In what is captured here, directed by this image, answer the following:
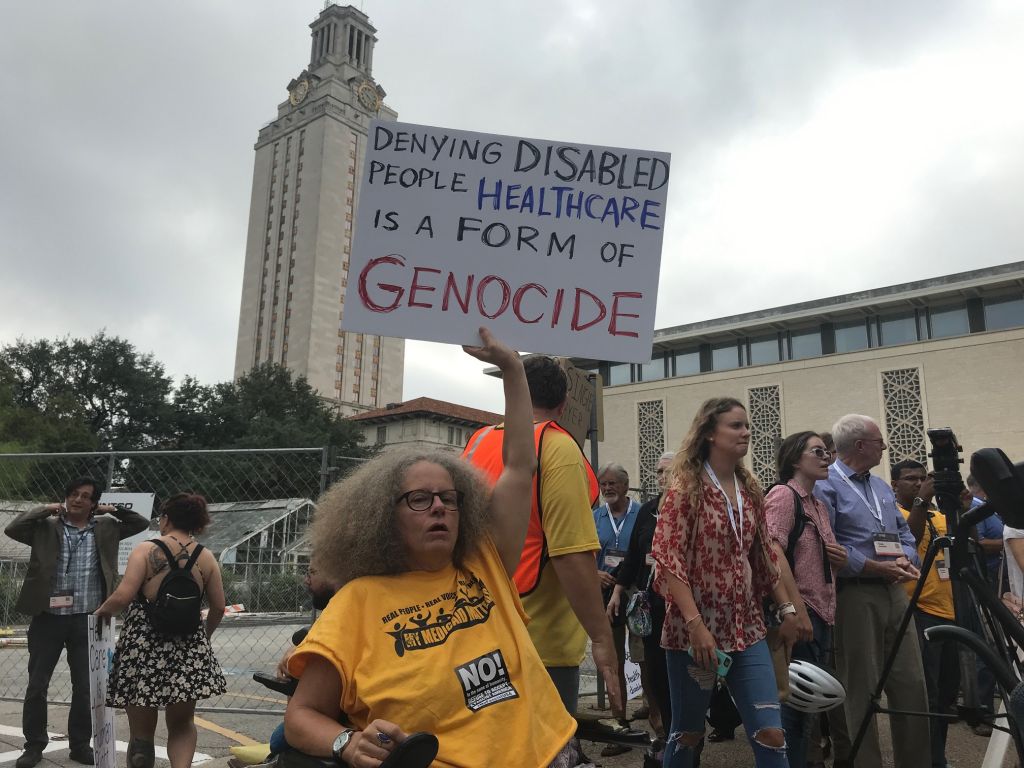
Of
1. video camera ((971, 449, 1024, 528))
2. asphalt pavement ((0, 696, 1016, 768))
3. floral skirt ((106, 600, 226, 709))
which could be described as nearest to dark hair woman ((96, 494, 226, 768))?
floral skirt ((106, 600, 226, 709))

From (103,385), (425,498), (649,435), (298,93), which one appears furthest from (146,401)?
(298,93)

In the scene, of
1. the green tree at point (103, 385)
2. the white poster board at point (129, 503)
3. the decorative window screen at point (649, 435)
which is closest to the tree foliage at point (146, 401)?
the green tree at point (103, 385)

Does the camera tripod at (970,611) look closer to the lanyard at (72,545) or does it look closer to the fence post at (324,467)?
the fence post at (324,467)

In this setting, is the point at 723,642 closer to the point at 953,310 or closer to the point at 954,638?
the point at 954,638

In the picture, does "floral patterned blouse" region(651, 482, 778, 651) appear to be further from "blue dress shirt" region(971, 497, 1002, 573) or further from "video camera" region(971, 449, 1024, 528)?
"blue dress shirt" region(971, 497, 1002, 573)

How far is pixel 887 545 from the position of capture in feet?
14.0

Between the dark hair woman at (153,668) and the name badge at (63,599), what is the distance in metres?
1.36

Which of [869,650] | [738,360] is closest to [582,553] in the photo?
[869,650]

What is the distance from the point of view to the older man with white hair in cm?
399

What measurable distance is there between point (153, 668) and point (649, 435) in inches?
1588

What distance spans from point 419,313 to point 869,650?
2.98 metres

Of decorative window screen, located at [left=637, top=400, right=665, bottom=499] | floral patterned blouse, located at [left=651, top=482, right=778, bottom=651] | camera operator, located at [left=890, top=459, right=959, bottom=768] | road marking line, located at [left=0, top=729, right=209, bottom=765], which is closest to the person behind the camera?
floral patterned blouse, located at [left=651, top=482, right=778, bottom=651]

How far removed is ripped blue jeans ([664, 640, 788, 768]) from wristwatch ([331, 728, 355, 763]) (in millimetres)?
1900

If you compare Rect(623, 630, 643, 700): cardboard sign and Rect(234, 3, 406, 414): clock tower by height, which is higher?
Rect(234, 3, 406, 414): clock tower
